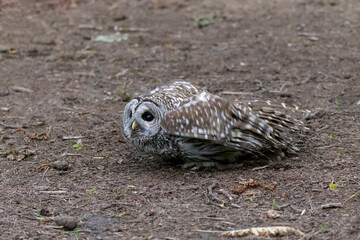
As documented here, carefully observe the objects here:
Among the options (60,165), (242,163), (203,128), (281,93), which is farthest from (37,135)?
(281,93)

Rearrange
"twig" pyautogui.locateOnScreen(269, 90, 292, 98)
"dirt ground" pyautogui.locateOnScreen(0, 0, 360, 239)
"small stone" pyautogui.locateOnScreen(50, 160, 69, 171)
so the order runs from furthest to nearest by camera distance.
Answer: "twig" pyautogui.locateOnScreen(269, 90, 292, 98), "small stone" pyautogui.locateOnScreen(50, 160, 69, 171), "dirt ground" pyautogui.locateOnScreen(0, 0, 360, 239)

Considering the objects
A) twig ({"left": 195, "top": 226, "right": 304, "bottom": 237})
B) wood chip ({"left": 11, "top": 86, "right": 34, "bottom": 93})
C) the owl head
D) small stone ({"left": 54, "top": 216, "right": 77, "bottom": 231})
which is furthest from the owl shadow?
wood chip ({"left": 11, "top": 86, "right": 34, "bottom": 93})

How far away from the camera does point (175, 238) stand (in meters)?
4.36

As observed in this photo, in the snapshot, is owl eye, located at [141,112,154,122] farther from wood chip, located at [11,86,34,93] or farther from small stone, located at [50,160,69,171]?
wood chip, located at [11,86,34,93]

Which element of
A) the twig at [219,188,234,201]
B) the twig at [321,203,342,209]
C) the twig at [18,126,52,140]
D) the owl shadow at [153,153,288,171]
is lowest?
the twig at [18,126,52,140]

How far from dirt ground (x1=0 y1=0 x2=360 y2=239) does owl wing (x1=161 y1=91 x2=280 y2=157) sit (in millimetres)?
254

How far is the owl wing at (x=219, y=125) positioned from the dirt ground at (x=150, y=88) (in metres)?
0.25

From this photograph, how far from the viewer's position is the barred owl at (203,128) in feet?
17.7

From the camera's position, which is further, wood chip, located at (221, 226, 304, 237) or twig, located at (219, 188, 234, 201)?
twig, located at (219, 188, 234, 201)

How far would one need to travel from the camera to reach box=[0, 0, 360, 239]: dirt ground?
472 centimetres

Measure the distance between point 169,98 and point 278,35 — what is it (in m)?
4.22

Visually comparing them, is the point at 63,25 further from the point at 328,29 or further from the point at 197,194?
the point at 197,194

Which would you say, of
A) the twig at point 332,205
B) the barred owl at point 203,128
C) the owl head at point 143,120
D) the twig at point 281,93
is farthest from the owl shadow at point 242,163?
the twig at point 281,93

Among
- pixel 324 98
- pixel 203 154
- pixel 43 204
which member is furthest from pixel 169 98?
pixel 324 98
